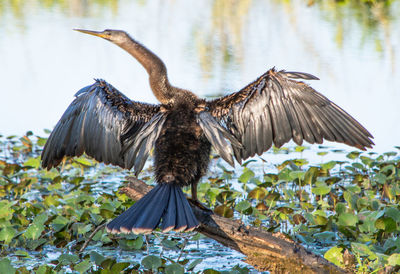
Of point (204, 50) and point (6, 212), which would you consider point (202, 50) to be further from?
point (6, 212)

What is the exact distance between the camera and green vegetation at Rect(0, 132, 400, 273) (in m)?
3.55

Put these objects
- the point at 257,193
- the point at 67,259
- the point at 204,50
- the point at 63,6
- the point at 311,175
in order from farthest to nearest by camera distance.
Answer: the point at 63,6
the point at 204,50
the point at 311,175
the point at 257,193
the point at 67,259

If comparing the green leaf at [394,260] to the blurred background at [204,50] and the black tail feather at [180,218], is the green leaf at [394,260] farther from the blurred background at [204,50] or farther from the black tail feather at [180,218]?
the blurred background at [204,50]

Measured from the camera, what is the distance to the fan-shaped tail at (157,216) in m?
3.18

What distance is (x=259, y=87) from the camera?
3.75 meters

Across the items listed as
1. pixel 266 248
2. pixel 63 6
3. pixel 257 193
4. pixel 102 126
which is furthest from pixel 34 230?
pixel 63 6

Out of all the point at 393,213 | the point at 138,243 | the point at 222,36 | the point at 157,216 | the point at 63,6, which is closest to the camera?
the point at 157,216

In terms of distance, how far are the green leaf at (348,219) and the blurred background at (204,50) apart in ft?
8.78

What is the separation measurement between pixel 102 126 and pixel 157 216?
94 centimetres

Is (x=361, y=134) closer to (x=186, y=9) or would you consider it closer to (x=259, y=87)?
(x=259, y=87)

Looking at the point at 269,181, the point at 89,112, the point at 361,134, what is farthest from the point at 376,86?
the point at 89,112

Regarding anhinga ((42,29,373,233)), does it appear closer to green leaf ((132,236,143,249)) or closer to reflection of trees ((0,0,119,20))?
green leaf ((132,236,143,249))

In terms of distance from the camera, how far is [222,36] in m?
11.0

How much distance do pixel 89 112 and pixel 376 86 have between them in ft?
17.9
